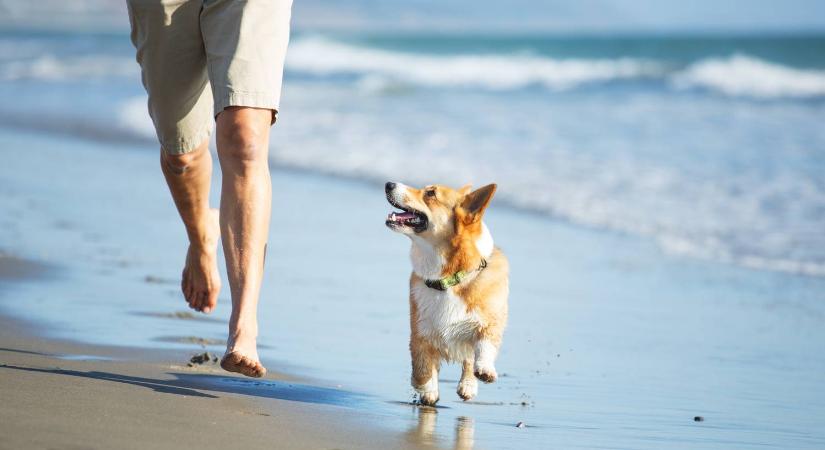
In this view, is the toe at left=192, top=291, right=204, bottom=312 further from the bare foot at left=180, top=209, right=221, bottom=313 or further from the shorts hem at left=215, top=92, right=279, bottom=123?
the shorts hem at left=215, top=92, right=279, bottom=123

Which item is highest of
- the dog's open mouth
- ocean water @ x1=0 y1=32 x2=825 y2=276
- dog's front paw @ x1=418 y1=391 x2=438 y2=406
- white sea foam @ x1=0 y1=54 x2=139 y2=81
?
white sea foam @ x1=0 y1=54 x2=139 y2=81

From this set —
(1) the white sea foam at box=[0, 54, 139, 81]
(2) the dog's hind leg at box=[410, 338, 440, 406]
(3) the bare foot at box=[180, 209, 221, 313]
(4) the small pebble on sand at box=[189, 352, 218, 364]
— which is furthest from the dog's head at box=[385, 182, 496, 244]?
(1) the white sea foam at box=[0, 54, 139, 81]

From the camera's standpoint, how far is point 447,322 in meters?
4.04

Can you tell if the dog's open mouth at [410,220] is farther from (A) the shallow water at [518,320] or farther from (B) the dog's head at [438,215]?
(A) the shallow water at [518,320]

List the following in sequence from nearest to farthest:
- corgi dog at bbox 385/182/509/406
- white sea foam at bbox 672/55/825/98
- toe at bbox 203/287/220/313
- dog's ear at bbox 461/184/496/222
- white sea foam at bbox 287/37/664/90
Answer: corgi dog at bbox 385/182/509/406, dog's ear at bbox 461/184/496/222, toe at bbox 203/287/220/313, white sea foam at bbox 672/55/825/98, white sea foam at bbox 287/37/664/90

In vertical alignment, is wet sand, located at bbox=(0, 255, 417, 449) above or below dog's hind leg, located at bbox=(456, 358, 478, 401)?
below

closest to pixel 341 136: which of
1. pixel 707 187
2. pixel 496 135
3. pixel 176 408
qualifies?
pixel 496 135

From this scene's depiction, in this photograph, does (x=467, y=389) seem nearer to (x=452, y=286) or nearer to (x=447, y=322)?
(x=447, y=322)

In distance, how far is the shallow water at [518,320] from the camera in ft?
12.4

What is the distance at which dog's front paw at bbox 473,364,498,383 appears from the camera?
3.92 metres

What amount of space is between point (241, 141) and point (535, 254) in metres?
3.55

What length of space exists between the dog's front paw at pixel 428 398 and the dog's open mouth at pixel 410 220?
63 centimetres

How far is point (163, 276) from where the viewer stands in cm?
571

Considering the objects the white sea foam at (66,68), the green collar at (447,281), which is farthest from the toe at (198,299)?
the white sea foam at (66,68)
